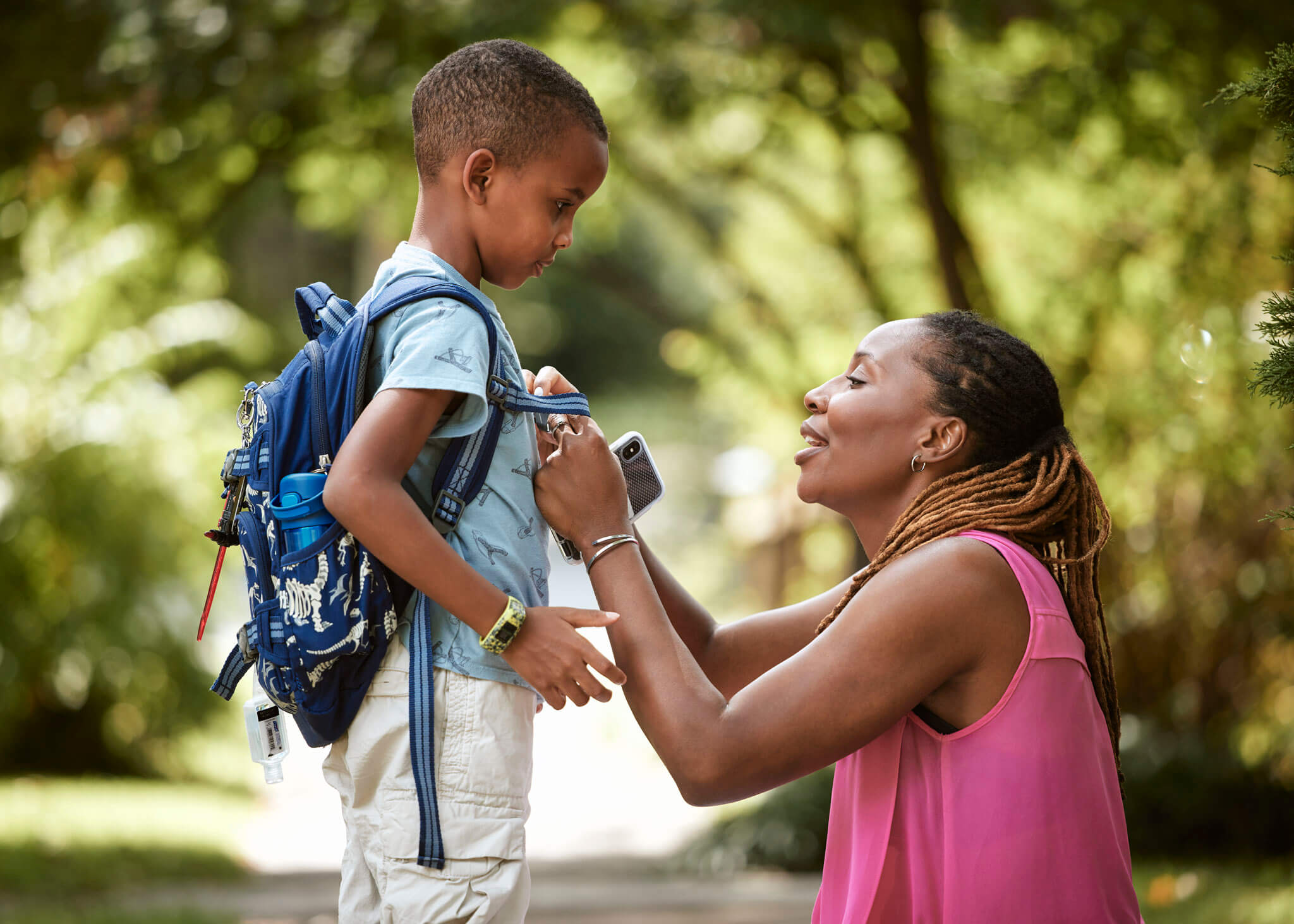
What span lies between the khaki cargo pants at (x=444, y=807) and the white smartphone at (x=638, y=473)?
0.54 meters

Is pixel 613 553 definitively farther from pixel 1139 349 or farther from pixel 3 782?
pixel 3 782

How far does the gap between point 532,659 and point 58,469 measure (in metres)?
6.47

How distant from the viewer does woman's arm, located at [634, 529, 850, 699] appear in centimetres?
258

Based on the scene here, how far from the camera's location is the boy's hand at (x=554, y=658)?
5.89ft

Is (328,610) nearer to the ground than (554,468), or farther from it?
nearer to the ground

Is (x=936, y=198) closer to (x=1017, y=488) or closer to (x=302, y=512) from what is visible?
(x=1017, y=488)

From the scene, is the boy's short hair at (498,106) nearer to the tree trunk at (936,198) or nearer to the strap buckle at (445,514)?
the strap buckle at (445,514)

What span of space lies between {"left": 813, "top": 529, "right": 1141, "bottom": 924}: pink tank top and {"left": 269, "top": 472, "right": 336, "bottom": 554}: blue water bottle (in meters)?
1.01

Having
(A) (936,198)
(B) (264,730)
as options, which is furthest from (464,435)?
(A) (936,198)

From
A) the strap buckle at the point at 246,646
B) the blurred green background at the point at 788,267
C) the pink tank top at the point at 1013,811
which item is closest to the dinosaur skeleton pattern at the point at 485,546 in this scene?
the strap buckle at the point at 246,646

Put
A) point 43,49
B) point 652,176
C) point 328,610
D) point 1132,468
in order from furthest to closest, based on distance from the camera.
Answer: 1. point 652,176
2. point 1132,468
3. point 43,49
4. point 328,610

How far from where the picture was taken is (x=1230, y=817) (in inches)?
231

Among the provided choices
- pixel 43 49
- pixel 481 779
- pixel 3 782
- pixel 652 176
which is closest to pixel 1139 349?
pixel 652 176

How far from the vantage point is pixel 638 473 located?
2.30m
